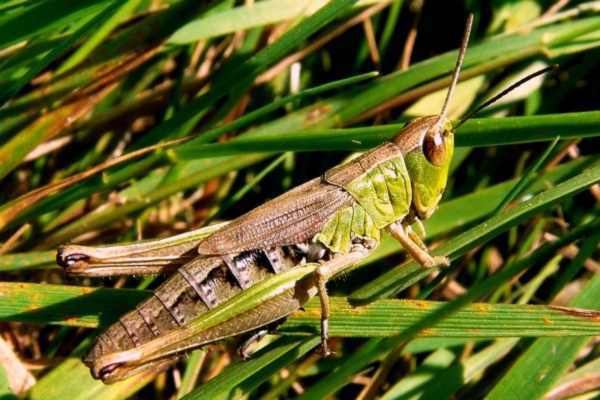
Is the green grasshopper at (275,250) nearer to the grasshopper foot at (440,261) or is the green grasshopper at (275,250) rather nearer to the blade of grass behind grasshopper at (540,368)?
the grasshopper foot at (440,261)

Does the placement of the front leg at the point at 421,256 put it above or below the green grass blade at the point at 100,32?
below

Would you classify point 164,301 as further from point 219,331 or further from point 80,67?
point 80,67

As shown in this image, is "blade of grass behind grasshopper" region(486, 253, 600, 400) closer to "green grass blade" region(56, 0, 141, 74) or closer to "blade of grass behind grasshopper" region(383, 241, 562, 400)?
"blade of grass behind grasshopper" region(383, 241, 562, 400)

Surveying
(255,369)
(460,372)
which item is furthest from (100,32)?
(460,372)

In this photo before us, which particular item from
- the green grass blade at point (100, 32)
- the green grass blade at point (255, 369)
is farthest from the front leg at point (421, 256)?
the green grass blade at point (100, 32)

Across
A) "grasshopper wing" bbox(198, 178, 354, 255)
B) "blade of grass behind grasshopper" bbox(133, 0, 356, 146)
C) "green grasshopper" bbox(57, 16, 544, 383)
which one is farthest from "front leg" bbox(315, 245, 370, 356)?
"blade of grass behind grasshopper" bbox(133, 0, 356, 146)

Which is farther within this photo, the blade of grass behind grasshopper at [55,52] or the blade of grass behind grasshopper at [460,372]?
the blade of grass behind grasshopper at [460,372]

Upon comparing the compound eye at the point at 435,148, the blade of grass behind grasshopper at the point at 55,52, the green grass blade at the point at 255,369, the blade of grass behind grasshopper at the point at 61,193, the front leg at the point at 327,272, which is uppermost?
the blade of grass behind grasshopper at the point at 55,52

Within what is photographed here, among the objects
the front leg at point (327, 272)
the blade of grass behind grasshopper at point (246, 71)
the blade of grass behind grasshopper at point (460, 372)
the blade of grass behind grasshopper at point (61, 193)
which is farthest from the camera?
the blade of grass behind grasshopper at point (61, 193)
